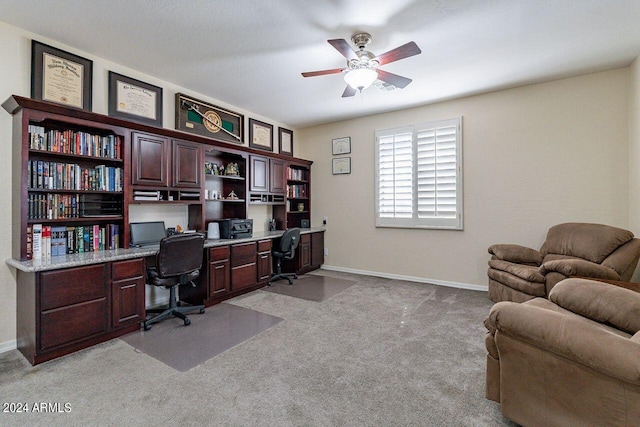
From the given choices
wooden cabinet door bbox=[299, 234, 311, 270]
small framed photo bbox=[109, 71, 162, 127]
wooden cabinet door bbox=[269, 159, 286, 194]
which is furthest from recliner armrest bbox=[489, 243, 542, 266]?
small framed photo bbox=[109, 71, 162, 127]

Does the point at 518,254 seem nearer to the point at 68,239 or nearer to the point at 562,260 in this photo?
the point at 562,260

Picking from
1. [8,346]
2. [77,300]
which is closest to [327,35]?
[77,300]

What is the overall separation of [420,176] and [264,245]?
8.62ft

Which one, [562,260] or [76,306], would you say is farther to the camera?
[562,260]

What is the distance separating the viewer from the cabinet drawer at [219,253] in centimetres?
357

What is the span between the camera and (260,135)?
16.6 ft

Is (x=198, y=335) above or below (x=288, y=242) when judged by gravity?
below

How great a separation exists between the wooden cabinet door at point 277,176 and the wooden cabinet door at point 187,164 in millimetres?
1324

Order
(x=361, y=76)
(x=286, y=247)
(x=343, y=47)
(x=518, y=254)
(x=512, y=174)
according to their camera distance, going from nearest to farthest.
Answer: (x=343, y=47) → (x=361, y=76) → (x=518, y=254) → (x=512, y=174) → (x=286, y=247)

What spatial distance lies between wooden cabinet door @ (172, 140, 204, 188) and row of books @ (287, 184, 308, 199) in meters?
1.96

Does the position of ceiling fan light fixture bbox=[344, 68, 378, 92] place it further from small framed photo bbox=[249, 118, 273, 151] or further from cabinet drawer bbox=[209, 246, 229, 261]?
small framed photo bbox=[249, 118, 273, 151]

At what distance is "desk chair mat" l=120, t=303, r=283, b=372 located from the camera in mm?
2400

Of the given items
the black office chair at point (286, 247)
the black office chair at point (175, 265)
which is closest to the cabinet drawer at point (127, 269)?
the black office chair at point (175, 265)

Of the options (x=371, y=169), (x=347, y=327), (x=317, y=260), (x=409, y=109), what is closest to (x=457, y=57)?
(x=409, y=109)
